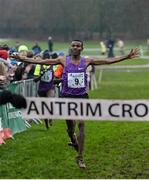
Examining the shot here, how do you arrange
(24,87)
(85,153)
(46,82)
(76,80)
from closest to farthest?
1. (76,80)
2. (85,153)
3. (46,82)
4. (24,87)

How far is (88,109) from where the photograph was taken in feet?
28.1

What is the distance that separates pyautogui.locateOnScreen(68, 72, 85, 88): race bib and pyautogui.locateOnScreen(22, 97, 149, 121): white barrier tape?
145 centimetres

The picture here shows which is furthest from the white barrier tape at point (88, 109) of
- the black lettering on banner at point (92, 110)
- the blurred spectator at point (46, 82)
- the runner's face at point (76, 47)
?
the blurred spectator at point (46, 82)

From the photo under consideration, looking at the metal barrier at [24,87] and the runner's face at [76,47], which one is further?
the metal barrier at [24,87]

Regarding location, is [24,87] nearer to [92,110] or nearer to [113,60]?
[113,60]

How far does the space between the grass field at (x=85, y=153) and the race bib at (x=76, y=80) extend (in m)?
1.38

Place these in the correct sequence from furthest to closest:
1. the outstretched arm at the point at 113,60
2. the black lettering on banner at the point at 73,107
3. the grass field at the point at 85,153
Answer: the outstretched arm at the point at 113,60, the grass field at the point at 85,153, the black lettering on banner at the point at 73,107

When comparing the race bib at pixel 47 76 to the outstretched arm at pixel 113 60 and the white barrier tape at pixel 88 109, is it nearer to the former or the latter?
the outstretched arm at pixel 113 60

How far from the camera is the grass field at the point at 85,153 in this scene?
384 inches

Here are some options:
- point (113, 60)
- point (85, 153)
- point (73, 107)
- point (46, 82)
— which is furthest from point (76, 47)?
point (46, 82)

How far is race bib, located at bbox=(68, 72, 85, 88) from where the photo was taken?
33.0 feet

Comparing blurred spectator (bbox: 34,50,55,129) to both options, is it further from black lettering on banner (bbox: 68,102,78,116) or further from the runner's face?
black lettering on banner (bbox: 68,102,78,116)

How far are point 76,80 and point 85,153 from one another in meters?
1.98


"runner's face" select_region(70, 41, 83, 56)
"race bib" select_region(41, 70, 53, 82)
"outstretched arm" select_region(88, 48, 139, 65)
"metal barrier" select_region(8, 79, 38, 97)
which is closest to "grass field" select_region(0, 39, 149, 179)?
"metal barrier" select_region(8, 79, 38, 97)
